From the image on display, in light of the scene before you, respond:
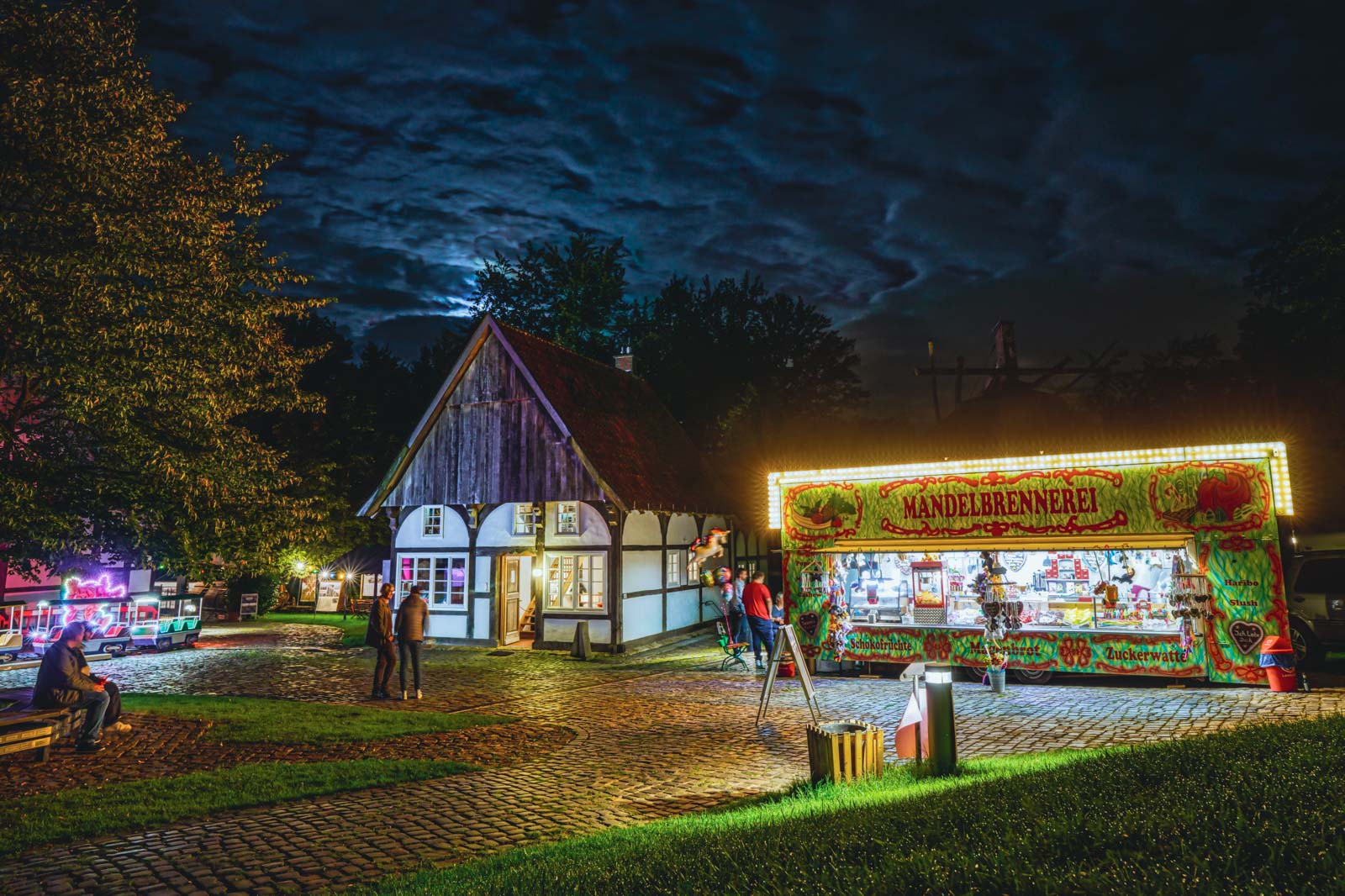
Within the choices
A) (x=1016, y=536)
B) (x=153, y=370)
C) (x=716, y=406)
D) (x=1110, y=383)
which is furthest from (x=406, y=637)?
(x=1110, y=383)

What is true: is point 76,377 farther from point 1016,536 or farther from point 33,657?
point 1016,536

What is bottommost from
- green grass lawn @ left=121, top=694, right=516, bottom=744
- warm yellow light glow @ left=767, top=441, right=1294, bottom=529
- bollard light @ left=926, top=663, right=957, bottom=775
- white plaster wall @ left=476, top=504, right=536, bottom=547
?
green grass lawn @ left=121, top=694, right=516, bottom=744

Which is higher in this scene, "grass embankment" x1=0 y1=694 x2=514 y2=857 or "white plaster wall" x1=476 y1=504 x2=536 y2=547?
"white plaster wall" x1=476 y1=504 x2=536 y2=547

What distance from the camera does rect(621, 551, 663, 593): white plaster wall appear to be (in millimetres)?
19906

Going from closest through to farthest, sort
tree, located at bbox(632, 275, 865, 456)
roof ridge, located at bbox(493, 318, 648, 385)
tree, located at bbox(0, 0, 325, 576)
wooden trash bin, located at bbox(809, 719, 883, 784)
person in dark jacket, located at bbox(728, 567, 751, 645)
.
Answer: wooden trash bin, located at bbox(809, 719, 883, 784) → tree, located at bbox(0, 0, 325, 576) → person in dark jacket, located at bbox(728, 567, 751, 645) → roof ridge, located at bbox(493, 318, 648, 385) → tree, located at bbox(632, 275, 865, 456)

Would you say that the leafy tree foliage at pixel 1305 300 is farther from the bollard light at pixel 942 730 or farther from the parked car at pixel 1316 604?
the bollard light at pixel 942 730

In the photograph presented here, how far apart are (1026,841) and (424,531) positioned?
19.6 m

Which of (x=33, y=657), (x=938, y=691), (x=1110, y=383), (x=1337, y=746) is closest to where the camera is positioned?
(x=1337, y=746)

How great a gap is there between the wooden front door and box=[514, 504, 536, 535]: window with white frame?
104 centimetres

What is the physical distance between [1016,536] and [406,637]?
10.8 meters

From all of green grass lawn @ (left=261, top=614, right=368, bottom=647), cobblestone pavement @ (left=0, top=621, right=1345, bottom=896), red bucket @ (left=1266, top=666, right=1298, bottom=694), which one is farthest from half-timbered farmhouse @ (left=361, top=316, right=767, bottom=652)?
red bucket @ (left=1266, top=666, right=1298, bottom=694)

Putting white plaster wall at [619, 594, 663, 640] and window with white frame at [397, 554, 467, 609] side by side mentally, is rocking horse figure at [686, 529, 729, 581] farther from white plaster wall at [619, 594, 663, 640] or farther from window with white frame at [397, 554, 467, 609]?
window with white frame at [397, 554, 467, 609]

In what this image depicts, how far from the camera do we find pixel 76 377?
38.1 ft

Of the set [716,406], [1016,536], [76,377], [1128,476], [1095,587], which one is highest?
[716,406]
